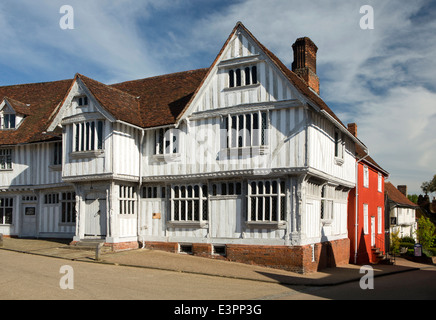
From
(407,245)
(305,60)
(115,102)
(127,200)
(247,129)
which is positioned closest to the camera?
(247,129)

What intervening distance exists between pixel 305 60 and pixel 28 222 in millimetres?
18426

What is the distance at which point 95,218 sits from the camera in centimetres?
2208

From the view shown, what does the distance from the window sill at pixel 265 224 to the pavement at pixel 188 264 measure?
1.68 m

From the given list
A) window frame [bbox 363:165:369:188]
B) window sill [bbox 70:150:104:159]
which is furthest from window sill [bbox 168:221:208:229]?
window frame [bbox 363:165:369:188]

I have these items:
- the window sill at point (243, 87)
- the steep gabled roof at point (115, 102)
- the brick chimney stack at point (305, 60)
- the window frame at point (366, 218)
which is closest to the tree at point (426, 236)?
the window frame at point (366, 218)

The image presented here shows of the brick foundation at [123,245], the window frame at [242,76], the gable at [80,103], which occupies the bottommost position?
the brick foundation at [123,245]

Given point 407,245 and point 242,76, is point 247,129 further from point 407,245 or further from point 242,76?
point 407,245

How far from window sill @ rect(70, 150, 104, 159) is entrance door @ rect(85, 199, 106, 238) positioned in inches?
87.1

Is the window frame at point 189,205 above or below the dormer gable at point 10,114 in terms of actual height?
below

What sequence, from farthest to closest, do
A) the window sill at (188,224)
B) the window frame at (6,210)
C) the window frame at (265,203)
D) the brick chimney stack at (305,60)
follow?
the window frame at (6,210), the brick chimney stack at (305,60), the window sill at (188,224), the window frame at (265,203)

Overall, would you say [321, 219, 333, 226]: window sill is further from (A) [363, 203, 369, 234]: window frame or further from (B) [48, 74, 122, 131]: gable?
(B) [48, 74, 122, 131]: gable

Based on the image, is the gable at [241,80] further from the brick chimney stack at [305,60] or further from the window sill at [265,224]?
the brick chimney stack at [305,60]

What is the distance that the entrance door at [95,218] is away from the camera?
21.9 metres

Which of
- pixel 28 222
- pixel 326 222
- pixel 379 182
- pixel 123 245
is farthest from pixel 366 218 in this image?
pixel 28 222
